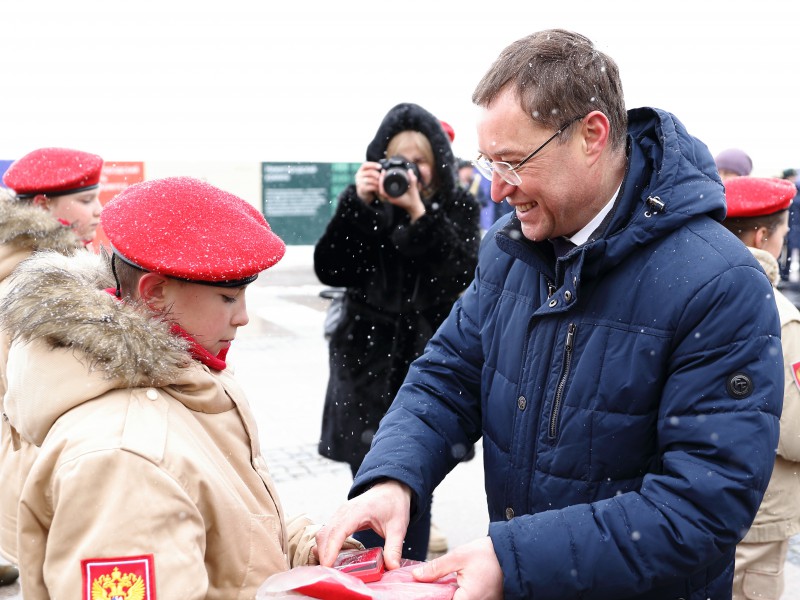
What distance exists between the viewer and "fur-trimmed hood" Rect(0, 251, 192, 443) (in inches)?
64.9

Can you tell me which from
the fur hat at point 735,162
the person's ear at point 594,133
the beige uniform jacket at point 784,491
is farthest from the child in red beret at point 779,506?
the fur hat at point 735,162

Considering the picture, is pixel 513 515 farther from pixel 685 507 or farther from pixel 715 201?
pixel 715 201

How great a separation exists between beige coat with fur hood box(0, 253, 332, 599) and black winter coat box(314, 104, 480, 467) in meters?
1.95

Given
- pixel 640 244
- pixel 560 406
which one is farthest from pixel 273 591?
pixel 640 244

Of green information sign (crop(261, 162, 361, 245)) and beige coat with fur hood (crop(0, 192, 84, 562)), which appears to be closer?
beige coat with fur hood (crop(0, 192, 84, 562))

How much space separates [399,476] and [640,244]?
793 mm

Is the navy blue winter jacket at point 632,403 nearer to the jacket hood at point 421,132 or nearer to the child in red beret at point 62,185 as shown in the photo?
the jacket hood at point 421,132

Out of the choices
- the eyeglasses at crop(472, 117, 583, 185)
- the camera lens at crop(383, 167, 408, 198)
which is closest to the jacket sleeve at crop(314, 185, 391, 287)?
the camera lens at crop(383, 167, 408, 198)

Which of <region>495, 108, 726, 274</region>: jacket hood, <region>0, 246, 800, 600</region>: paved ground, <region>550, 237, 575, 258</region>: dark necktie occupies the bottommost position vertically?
<region>0, 246, 800, 600</region>: paved ground

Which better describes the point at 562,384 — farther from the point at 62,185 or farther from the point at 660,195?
the point at 62,185

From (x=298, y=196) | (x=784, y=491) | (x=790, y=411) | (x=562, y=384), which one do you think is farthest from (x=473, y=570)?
(x=298, y=196)

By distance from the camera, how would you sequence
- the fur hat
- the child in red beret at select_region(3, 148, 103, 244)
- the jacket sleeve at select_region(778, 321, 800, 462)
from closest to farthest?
the jacket sleeve at select_region(778, 321, 800, 462) < the child in red beret at select_region(3, 148, 103, 244) < the fur hat

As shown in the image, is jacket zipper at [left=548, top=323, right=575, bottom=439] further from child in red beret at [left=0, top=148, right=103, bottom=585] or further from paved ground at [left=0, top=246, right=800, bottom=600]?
paved ground at [left=0, top=246, right=800, bottom=600]

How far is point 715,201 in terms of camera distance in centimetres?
182
